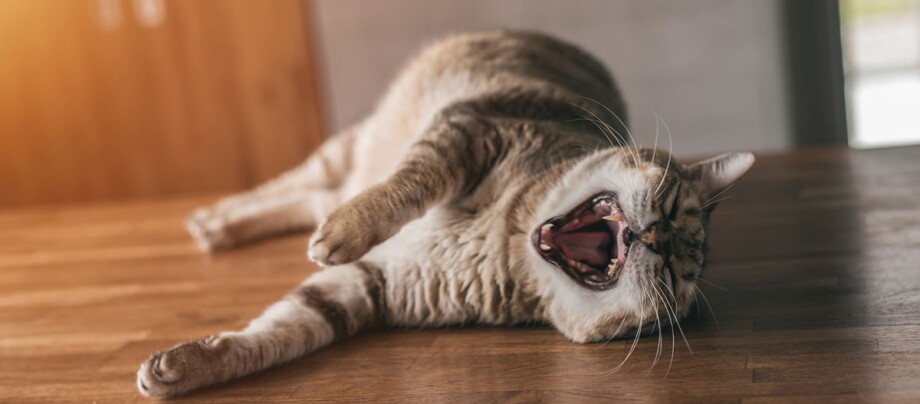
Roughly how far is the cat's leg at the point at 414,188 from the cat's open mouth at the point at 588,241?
24 centimetres

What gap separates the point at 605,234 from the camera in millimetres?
1595

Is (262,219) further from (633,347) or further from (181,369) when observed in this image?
(633,347)

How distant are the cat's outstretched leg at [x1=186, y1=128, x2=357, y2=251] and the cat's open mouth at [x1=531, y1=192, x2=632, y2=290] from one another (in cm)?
101

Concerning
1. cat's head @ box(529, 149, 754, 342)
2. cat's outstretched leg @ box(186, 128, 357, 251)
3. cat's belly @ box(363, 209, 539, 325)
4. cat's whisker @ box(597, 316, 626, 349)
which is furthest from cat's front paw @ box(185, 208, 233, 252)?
cat's whisker @ box(597, 316, 626, 349)

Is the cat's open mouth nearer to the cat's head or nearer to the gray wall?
the cat's head

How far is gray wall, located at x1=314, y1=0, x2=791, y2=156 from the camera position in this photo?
3664mm

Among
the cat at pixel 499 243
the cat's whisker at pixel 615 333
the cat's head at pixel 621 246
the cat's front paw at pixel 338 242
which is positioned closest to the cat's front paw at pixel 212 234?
the cat at pixel 499 243

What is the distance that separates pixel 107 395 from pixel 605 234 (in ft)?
2.85

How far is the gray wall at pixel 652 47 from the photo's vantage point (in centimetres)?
366

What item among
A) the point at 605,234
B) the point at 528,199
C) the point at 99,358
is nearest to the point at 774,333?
the point at 605,234

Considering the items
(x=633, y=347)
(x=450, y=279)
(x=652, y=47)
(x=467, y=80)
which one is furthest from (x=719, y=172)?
(x=652, y=47)

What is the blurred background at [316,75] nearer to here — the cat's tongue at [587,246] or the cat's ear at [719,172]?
the cat's ear at [719,172]

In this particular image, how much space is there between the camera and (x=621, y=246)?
5.02ft

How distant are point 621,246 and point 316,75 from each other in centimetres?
275
